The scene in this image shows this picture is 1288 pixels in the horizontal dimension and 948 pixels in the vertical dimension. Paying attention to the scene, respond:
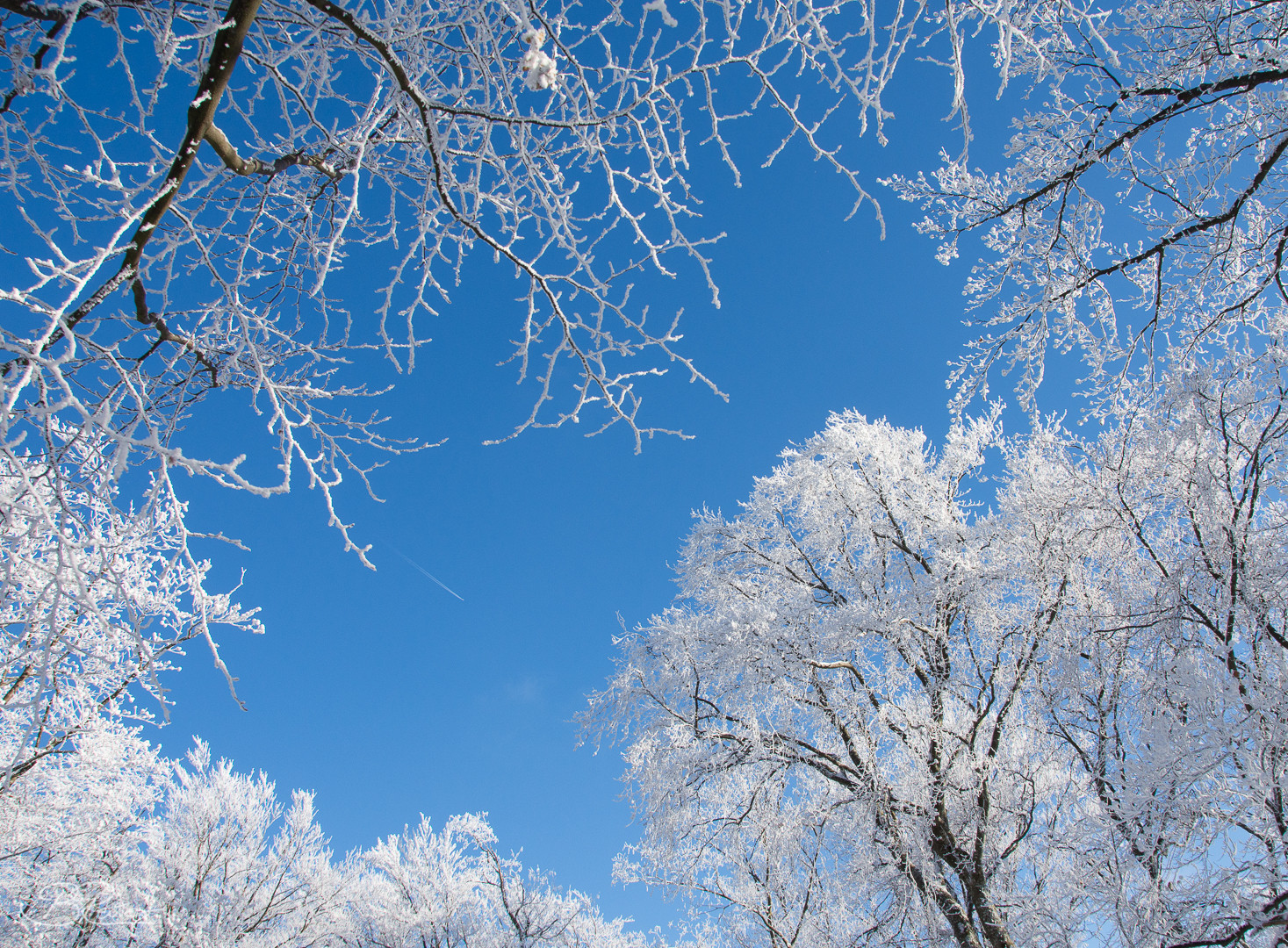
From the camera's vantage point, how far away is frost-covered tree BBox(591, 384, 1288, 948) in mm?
4719

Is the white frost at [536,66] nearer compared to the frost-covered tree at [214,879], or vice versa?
the white frost at [536,66]

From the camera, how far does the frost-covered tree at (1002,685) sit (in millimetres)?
4719

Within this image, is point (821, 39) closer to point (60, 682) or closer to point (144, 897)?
point (60, 682)

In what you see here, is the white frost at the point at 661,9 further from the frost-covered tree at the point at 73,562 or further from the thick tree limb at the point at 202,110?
the frost-covered tree at the point at 73,562

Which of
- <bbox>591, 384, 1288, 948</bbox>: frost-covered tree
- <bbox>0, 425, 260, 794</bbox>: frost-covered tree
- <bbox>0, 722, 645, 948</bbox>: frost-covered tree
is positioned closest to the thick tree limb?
<bbox>0, 425, 260, 794</bbox>: frost-covered tree

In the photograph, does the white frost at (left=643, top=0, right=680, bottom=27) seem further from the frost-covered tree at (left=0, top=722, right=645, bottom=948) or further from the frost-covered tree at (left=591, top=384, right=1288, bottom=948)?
the frost-covered tree at (left=0, top=722, right=645, bottom=948)

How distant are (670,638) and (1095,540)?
4.74 m

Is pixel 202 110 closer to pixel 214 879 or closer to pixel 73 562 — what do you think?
pixel 73 562

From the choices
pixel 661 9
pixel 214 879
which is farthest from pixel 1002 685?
pixel 214 879

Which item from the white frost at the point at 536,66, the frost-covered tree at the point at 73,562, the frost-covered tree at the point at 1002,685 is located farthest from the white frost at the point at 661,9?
the frost-covered tree at the point at 1002,685

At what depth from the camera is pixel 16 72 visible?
1.65 meters

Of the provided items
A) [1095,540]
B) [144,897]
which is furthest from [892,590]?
[144,897]

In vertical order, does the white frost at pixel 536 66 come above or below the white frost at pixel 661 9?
below

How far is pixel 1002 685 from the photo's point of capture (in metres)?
7.08
